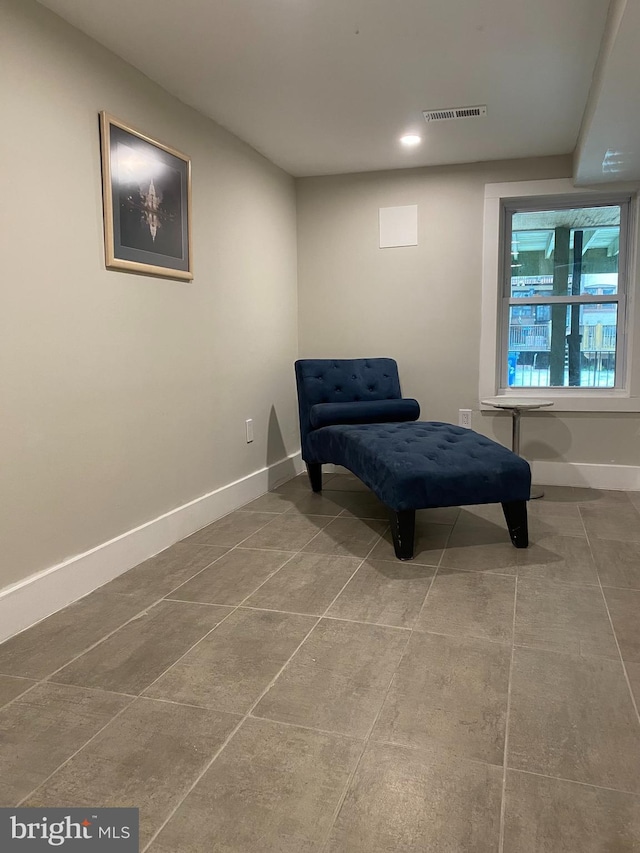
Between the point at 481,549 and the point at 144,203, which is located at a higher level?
the point at 144,203

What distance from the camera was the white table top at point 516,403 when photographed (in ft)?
12.2

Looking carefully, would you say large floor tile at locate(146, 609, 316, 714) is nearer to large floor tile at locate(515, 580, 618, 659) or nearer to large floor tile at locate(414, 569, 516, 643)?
large floor tile at locate(414, 569, 516, 643)

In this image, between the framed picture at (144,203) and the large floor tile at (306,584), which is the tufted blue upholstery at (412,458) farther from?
the framed picture at (144,203)

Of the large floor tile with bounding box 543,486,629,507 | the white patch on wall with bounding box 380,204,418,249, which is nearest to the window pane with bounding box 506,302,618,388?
the large floor tile with bounding box 543,486,629,507

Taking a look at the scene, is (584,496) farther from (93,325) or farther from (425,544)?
(93,325)

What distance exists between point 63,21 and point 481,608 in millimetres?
2622

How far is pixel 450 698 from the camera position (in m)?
1.65

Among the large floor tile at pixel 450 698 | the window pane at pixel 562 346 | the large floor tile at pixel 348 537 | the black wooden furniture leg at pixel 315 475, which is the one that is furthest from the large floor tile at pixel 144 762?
the window pane at pixel 562 346

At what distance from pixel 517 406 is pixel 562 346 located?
83 centimetres

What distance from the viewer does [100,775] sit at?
1.36 meters

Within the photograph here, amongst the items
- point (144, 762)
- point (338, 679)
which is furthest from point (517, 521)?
point (144, 762)

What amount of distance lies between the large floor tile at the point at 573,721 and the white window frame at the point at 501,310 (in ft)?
8.35

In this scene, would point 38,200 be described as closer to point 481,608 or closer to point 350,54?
point 350,54

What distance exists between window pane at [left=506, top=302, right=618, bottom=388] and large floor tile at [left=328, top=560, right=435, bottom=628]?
7.16ft
